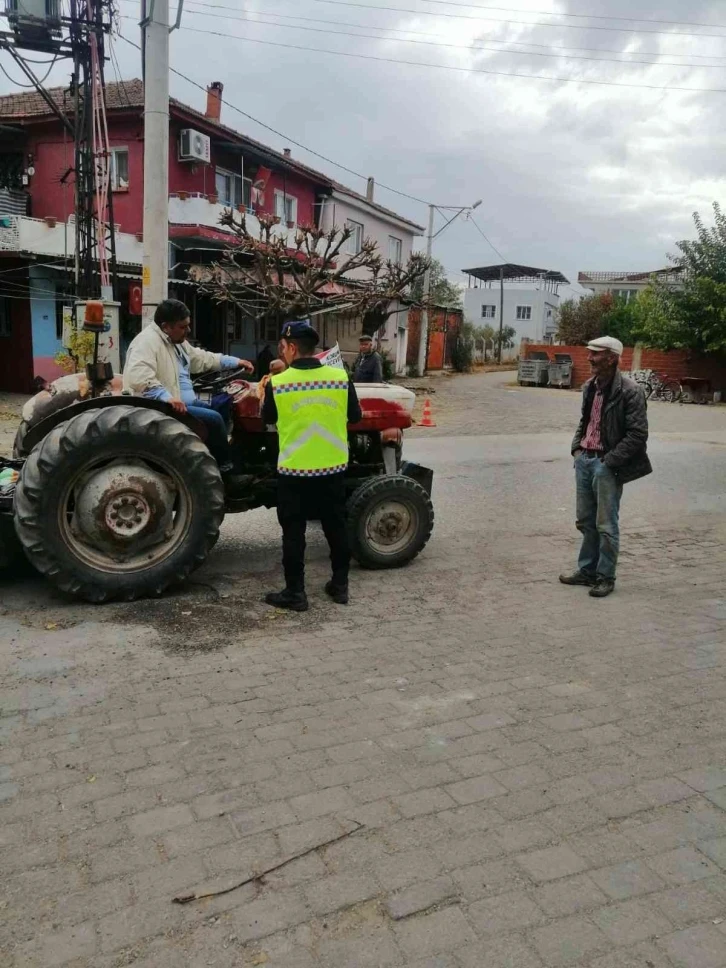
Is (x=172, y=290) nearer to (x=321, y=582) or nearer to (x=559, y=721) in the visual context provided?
(x=321, y=582)

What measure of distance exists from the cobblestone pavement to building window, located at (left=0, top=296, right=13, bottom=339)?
18106mm

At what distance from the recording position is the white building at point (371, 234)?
108ft

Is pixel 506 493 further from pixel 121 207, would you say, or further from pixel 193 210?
pixel 121 207

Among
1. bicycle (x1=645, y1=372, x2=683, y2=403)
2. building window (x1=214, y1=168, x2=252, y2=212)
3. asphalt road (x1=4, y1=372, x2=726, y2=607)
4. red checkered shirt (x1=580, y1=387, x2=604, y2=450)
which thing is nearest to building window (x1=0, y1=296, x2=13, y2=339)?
building window (x1=214, y1=168, x2=252, y2=212)

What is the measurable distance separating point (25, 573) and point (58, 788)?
2897 mm

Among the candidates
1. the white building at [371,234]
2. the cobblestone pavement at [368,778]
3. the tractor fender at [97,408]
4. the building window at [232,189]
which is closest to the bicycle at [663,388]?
the white building at [371,234]

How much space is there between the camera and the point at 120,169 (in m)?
23.4

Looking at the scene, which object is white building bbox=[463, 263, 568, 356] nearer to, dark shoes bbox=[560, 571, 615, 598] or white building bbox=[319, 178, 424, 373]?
white building bbox=[319, 178, 424, 373]

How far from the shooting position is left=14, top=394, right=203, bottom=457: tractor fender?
5320 mm

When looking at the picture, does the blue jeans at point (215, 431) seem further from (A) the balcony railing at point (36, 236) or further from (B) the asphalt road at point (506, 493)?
(A) the balcony railing at point (36, 236)

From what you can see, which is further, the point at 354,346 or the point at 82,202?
the point at 354,346

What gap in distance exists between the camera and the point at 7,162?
2431cm

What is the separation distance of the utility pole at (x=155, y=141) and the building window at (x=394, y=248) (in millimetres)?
27850

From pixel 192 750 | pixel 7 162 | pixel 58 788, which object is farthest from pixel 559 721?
pixel 7 162
